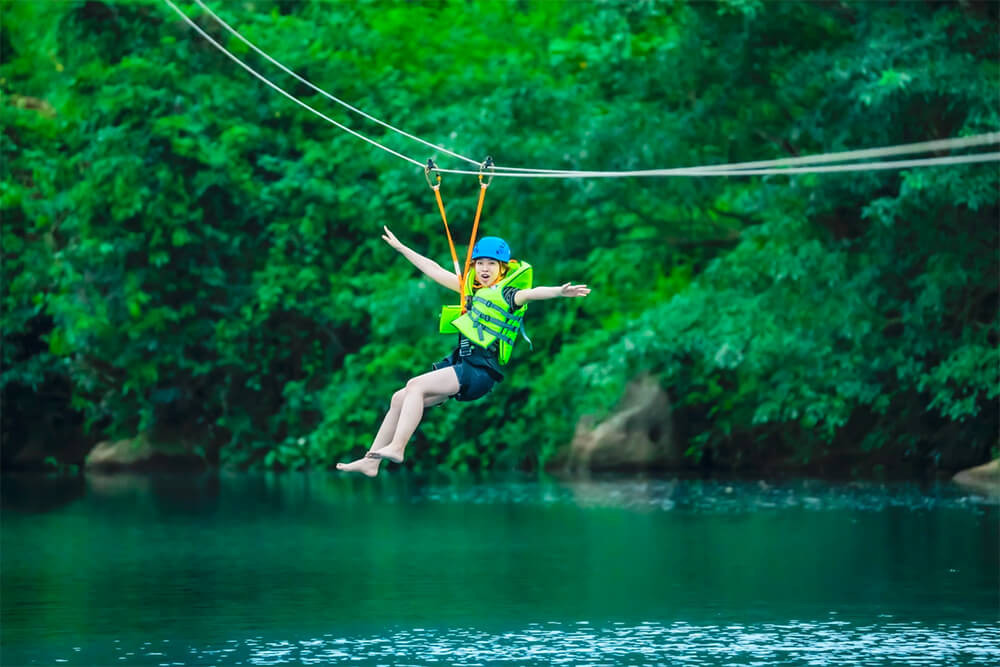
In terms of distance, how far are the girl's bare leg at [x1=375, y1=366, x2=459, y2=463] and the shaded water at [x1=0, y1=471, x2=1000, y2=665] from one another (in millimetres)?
3502

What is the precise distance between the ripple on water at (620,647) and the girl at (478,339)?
3.44 metres

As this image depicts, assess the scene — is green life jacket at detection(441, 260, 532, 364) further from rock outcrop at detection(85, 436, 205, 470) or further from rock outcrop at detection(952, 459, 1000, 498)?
rock outcrop at detection(85, 436, 205, 470)

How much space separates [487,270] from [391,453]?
4.59 ft

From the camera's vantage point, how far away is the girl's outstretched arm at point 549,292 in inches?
458

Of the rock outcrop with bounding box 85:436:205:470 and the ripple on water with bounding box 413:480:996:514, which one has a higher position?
the rock outcrop with bounding box 85:436:205:470

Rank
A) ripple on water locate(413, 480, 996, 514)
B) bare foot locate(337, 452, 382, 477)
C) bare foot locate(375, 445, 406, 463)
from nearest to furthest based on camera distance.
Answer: bare foot locate(337, 452, 382, 477), bare foot locate(375, 445, 406, 463), ripple on water locate(413, 480, 996, 514)

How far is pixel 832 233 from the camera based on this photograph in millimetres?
31766

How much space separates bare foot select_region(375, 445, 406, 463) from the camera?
12.5 m

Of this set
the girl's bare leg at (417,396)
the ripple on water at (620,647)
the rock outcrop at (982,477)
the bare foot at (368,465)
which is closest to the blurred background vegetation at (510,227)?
the rock outcrop at (982,477)

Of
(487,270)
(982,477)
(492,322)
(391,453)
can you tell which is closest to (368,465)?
(391,453)

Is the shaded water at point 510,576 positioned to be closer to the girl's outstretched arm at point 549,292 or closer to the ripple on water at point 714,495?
the ripple on water at point 714,495

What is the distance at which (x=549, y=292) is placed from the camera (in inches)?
473

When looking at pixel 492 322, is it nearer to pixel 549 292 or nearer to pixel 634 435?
Answer: pixel 549 292

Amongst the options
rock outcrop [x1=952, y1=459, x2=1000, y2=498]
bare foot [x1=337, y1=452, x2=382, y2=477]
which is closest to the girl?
bare foot [x1=337, y1=452, x2=382, y2=477]
